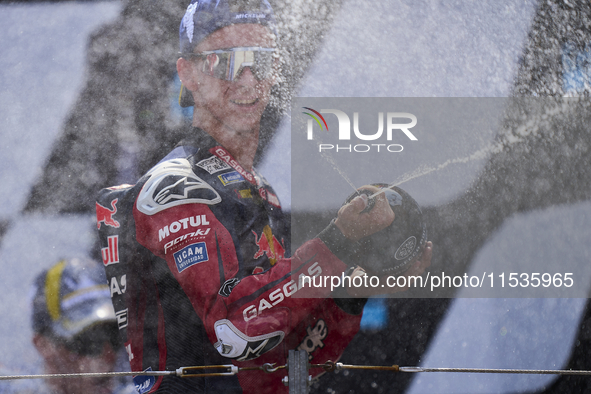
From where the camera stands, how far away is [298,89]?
190 cm

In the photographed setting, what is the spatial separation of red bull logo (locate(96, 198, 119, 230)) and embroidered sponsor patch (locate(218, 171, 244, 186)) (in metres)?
0.37

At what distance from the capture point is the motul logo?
179cm

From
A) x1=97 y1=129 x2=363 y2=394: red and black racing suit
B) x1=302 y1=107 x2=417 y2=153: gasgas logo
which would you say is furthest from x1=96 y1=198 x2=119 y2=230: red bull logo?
x1=302 y1=107 x2=417 y2=153: gasgas logo

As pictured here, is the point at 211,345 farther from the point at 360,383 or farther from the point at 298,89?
the point at 298,89

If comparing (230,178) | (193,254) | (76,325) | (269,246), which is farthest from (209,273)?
(76,325)

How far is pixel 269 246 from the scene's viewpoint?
1.79 m

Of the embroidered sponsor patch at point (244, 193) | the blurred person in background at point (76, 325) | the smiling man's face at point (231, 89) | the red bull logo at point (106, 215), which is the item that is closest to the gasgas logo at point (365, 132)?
the smiling man's face at point (231, 89)

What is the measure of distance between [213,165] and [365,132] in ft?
1.80

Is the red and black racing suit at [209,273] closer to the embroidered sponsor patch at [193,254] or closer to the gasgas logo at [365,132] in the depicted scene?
the embroidered sponsor patch at [193,254]

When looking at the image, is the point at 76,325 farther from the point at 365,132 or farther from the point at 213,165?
the point at 365,132

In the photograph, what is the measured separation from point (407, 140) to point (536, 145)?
20.8 inches

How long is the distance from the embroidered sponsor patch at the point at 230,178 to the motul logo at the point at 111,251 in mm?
403

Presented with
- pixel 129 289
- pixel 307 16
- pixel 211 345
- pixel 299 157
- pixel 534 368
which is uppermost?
pixel 307 16

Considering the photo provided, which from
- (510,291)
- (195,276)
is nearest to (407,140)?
(510,291)
